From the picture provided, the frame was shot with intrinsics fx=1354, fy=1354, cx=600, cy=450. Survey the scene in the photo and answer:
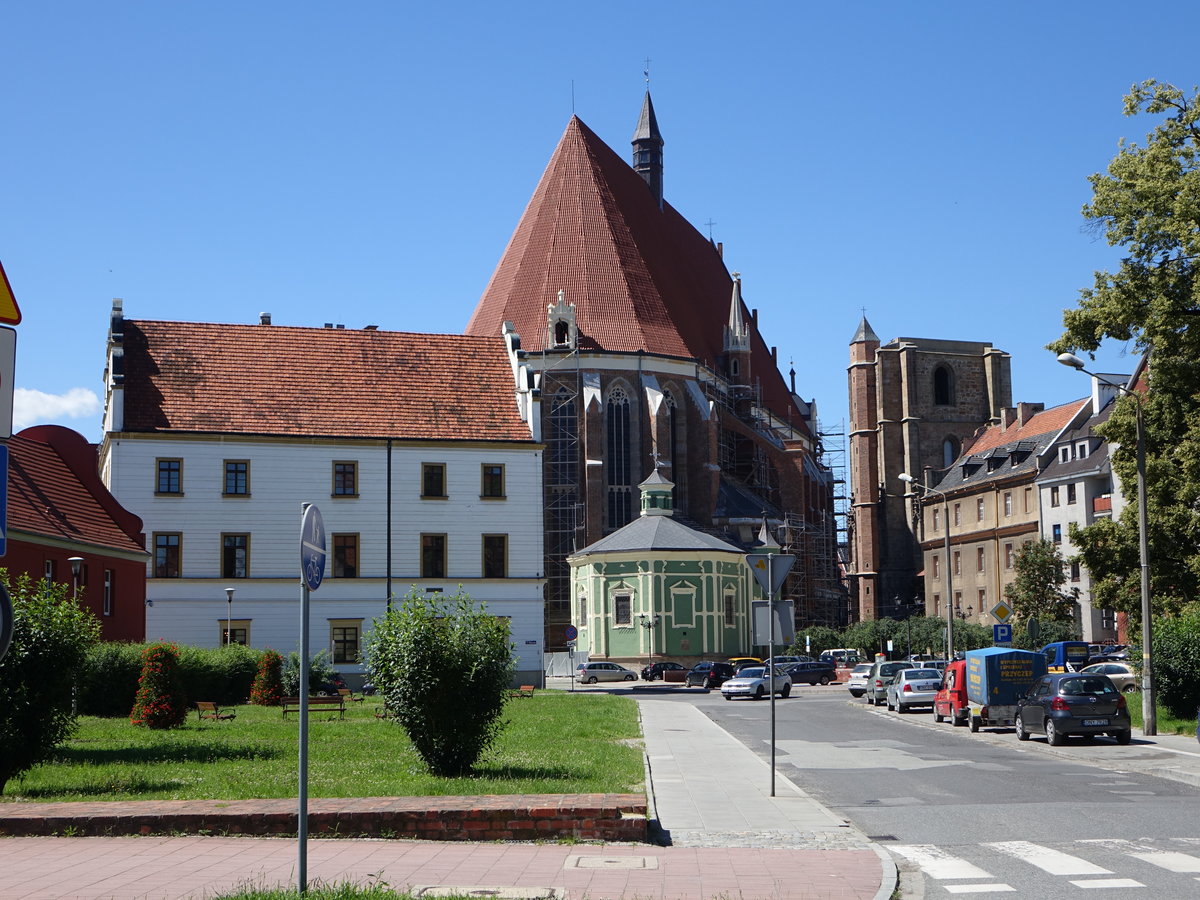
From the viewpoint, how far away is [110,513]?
3878 centimetres

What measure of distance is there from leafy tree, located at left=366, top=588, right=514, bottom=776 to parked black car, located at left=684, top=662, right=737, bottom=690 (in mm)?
40610

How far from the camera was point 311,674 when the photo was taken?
4097 cm

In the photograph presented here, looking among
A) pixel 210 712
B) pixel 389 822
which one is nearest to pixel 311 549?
pixel 389 822

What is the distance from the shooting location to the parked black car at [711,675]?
186 ft

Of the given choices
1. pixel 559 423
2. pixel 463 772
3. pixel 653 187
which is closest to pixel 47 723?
pixel 463 772

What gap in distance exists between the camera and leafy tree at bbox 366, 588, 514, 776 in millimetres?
16438

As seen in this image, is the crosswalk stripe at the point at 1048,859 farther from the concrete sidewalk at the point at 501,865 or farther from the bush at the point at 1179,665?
the bush at the point at 1179,665

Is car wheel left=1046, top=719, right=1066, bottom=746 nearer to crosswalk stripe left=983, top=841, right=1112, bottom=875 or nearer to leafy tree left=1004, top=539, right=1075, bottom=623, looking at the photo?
crosswalk stripe left=983, top=841, right=1112, bottom=875

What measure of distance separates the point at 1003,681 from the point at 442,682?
17.2 m

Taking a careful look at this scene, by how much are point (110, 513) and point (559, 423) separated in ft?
122

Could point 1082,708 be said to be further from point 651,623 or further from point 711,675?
point 651,623

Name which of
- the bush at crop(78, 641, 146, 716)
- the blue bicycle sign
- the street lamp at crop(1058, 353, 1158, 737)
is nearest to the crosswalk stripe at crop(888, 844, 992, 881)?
the blue bicycle sign

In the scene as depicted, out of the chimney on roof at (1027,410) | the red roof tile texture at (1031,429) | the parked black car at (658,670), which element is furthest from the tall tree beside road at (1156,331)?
the chimney on roof at (1027,410)

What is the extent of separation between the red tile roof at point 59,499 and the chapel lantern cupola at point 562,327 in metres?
36.6
